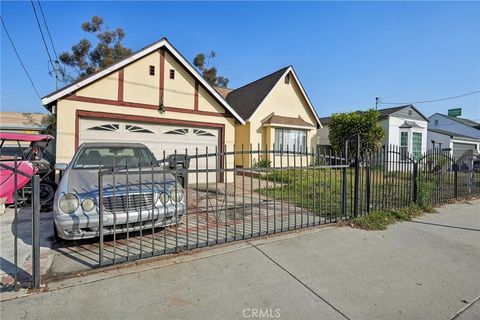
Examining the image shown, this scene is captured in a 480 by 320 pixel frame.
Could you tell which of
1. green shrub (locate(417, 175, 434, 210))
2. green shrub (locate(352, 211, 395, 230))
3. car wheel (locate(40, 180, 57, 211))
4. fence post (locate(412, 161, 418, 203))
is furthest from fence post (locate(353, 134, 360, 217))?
car wheel (locate(40, 180, 57, 211))

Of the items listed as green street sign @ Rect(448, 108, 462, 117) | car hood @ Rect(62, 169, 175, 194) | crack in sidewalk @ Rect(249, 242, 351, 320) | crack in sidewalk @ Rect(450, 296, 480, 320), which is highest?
green street sign @ Rect(448, 108, 462, 117)

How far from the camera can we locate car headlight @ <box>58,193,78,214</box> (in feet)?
11.7

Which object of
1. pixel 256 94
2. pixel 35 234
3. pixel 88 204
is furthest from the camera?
pixel 256 94

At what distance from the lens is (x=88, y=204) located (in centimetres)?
367

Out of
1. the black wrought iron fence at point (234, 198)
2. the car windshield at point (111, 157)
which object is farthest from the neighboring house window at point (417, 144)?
the car windshield at point (111, 157)

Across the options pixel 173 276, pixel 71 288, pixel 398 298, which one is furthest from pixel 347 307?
pixel 71 288

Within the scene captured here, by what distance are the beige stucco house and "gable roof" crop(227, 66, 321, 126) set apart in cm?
416

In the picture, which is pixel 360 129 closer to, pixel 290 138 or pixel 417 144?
pixel 290 138

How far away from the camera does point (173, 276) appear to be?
318cm

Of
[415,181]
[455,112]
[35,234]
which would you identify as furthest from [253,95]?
[455,112]

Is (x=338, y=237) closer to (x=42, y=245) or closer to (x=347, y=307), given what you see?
(x=347, y=307)

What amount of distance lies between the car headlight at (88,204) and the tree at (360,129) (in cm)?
1395

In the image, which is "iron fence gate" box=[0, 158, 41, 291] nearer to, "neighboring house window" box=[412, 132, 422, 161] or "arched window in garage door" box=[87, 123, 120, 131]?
"arched window in garage door" box=[87, 123, 120, 131]

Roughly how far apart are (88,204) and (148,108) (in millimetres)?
6347
